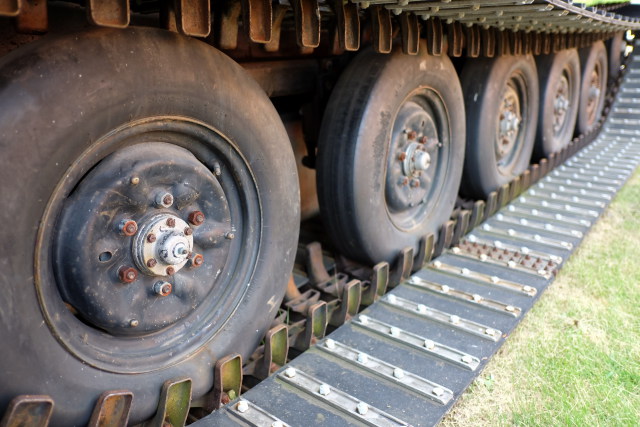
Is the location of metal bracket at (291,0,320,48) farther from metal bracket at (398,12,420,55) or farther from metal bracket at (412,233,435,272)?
metal bracket at (412,233,435,272)

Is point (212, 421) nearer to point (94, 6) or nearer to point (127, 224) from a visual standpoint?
point (127, 224)

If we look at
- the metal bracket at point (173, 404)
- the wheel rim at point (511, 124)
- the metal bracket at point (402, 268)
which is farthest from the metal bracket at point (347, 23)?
the wheel rim at point (511, 124)

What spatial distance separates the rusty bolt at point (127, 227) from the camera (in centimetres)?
136

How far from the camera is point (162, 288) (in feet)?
4.87

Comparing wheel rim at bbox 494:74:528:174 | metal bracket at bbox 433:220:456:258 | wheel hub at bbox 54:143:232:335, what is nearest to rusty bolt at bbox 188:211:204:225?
wheel hub at bbox 54:143:232:335

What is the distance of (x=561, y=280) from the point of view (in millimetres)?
2715

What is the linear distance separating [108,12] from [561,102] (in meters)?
3.73

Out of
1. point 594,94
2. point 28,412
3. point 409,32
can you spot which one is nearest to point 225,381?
point 28,412

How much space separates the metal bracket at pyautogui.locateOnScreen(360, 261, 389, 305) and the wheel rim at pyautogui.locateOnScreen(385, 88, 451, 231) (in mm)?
250

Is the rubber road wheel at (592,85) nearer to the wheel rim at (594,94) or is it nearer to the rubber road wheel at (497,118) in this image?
the wheel rim at (594,94)

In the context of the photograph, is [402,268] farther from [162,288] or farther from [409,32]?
[162,288]

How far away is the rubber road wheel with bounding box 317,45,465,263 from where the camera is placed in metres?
2.13

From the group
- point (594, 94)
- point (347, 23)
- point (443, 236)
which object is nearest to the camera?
point (347, 23)

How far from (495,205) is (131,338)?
234 cm
